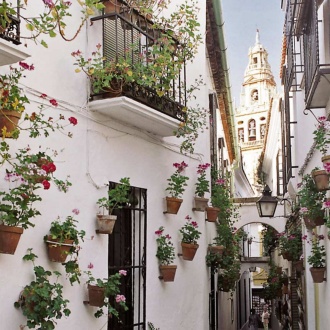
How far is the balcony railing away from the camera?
6527mm

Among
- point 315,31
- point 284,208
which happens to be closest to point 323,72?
point 315,31

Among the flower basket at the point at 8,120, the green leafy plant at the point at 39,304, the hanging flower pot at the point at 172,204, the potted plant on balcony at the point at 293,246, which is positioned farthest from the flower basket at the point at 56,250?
the potted plant on balcony at the point at 293,246

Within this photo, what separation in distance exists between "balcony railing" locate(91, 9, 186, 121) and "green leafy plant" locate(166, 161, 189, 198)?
2.82 ft

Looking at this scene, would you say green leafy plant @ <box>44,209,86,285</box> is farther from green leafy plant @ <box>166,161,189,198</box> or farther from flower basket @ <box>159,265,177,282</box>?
green leafy plant @ <box>166,161,189,198</box>

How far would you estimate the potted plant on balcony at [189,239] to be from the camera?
8461mm

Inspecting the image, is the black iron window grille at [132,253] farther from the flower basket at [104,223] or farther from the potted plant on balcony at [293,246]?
the potted plant on balcony at [293,246]

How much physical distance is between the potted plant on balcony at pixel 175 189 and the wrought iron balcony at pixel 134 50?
2.56ft

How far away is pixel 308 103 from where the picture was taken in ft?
25.3

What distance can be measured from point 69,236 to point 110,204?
103 centimetres

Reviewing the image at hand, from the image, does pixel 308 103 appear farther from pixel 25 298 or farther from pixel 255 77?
pixel 255 77

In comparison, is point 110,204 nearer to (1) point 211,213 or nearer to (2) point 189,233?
(2) point 189,233

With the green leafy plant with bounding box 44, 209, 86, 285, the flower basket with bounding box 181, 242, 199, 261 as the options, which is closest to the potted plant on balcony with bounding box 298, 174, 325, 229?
the flower basket with bounding box 181, 242, 199, 261

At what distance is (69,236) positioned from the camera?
18.2 feet

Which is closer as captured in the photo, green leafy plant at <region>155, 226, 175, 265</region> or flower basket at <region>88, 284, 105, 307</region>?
flower basket at <region>88, 284, 105, 307</region>
